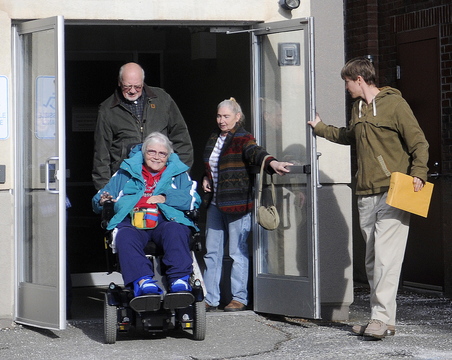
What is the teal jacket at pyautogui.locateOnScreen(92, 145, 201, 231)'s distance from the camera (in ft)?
21.7

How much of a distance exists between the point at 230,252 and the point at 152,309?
1.54 meters

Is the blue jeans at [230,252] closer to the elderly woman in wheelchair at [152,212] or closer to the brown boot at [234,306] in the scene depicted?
the brown boot at [234,306]

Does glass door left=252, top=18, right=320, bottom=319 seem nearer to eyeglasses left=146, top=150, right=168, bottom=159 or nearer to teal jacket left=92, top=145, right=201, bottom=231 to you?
teal jacket left=92, top=145, right=201, bottom=231

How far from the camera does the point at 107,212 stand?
6.50 metres

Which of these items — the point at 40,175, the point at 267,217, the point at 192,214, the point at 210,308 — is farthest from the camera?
the point at 210,308

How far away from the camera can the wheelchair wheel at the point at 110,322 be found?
627cm

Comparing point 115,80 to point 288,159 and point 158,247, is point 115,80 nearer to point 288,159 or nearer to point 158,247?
point 288,159

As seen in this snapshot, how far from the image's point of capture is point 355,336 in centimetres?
671

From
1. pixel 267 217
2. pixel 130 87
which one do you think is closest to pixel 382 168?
pixel 267 217

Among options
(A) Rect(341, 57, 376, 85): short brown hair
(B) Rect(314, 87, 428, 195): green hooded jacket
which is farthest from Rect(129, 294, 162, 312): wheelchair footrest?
(A) Rect(341, 57, 376, 85): short brown hair

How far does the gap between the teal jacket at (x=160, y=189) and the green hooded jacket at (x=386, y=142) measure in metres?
1.26

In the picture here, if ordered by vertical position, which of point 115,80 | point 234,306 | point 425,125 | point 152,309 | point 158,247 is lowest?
point 234,306

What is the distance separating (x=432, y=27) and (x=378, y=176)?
3.50 m

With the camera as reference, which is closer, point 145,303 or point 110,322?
point 145,303
